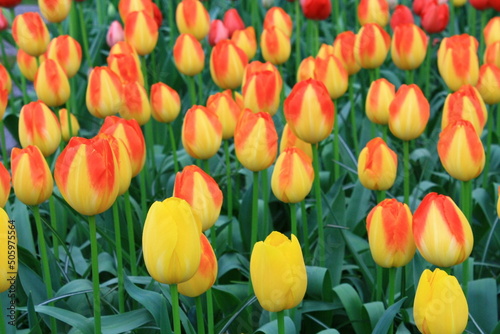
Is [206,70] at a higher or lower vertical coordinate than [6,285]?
lower

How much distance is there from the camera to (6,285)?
146cm

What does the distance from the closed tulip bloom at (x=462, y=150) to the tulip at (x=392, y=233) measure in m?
0.32

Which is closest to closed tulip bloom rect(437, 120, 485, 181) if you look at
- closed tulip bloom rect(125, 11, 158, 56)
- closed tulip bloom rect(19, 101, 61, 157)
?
closed tulip bloom rect(19, 101, 61, 157)

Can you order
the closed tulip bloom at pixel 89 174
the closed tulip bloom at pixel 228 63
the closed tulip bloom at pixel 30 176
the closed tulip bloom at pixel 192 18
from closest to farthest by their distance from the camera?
1. the closed tulip bloom at pixel 89 174
2. the closed tulip bloom at pixel 30 176
3. the closed tulip bloom at pixel 228 63
4. the closed tulip bloom at pixel 192 18

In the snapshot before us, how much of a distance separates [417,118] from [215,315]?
762 mm

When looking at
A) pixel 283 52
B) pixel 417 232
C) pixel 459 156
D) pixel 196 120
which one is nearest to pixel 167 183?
pixel 283 52

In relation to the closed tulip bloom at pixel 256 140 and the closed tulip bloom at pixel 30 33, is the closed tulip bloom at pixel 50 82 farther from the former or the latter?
the closed tulip bloom at pixel 256 140

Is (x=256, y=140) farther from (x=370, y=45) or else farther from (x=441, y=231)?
(x=370, y=45)

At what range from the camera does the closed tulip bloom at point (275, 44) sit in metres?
3.00

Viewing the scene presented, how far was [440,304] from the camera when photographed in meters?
1.33

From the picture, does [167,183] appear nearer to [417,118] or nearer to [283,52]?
[283,52]

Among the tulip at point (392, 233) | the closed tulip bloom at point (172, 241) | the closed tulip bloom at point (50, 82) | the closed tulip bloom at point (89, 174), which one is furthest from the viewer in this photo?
the closed tulip bloom at point (50, 82)

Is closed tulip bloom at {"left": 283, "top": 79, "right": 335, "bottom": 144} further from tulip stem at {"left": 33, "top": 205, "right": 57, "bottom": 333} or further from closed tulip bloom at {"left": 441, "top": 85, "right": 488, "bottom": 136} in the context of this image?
tulip stem at {"left": 33, "top": 205, "right": 57, "bottom": 333}

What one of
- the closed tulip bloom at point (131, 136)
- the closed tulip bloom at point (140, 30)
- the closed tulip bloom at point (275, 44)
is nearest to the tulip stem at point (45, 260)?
the closed tulip bloom at point (131, 136)
